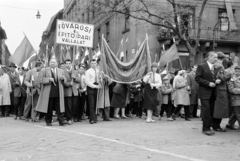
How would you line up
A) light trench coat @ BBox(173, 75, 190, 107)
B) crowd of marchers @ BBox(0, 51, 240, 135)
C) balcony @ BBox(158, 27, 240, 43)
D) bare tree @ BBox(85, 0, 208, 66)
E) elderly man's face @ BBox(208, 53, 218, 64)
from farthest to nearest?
balcony @ BBox(158, 27, 240, 43) → bare tree @ BBox(85, 0, 208, 66) → light trench coat @ BBox(173, 75, 190, 107) → elderly man's face @ BBox(208, 53, 218, 64) → crowd of marchers @ BBox(0, 51, 240, 135)

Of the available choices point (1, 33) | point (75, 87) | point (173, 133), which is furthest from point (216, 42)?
point (1, 33)

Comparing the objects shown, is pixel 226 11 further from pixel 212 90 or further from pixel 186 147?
pixel 186 147

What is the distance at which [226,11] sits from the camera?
30562mm

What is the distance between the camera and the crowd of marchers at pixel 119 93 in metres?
8.45

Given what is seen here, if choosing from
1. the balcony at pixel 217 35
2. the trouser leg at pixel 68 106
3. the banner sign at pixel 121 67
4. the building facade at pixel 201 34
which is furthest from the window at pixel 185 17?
the trouser leg at pixel 68 106

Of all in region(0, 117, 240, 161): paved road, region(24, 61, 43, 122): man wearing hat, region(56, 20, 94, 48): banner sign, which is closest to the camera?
region(0, 117, 240, 161): paved road

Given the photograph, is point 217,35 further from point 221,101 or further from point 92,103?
point 221,101

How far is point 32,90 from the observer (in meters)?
12.1

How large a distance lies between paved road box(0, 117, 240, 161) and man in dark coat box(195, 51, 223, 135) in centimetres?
35

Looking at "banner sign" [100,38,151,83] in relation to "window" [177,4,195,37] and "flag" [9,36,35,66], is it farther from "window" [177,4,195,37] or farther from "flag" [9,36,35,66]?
"window" [177,4,195,37]

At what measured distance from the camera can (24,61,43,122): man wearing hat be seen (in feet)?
39.3

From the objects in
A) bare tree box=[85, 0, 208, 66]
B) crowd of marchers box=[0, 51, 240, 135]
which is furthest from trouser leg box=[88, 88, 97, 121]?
bare tree box=[85, 0, 208, 66]

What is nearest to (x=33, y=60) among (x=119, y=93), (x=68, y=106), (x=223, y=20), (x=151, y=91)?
(x=68, y=106)

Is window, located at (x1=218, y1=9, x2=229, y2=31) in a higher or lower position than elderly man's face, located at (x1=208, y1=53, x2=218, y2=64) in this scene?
higher
